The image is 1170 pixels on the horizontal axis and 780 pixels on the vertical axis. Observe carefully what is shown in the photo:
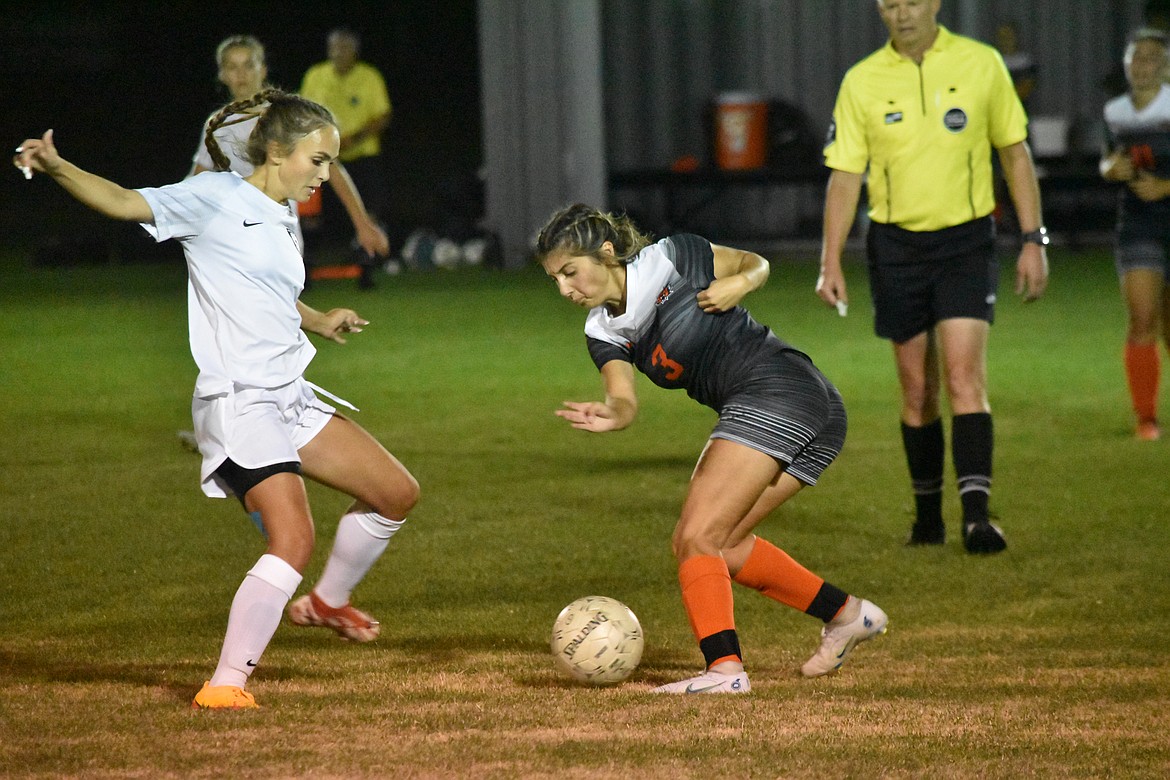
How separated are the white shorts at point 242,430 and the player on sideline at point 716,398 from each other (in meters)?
0.80

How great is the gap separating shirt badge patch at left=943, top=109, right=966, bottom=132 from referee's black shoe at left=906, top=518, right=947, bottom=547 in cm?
156

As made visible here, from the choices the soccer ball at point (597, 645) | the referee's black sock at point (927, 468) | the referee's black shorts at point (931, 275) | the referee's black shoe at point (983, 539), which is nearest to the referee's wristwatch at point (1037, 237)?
the referee's black shorts at point (931, 275)

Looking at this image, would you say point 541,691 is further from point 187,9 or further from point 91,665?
point 187,9

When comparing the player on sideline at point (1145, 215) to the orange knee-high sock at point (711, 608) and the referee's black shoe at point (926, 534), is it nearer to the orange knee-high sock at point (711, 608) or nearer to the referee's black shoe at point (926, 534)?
the referee's black shoe at point (926, 534)

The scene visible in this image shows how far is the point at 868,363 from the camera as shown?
38.2 ft

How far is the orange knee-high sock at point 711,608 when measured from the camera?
4.54m

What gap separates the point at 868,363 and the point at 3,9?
1958 cm

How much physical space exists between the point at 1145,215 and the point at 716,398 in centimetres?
473

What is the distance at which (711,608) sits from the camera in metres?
4.54

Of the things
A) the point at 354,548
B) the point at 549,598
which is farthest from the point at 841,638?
the point at 354,548

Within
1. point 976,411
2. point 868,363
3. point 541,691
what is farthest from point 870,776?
point 868,363

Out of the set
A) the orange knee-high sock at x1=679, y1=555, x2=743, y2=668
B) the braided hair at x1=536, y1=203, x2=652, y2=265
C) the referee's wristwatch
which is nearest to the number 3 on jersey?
the braided hair at x1=536, y1=203, x2=652, y2=265

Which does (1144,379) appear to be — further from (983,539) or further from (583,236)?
(583,236)

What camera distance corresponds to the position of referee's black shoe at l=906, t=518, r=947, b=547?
6.66 m
